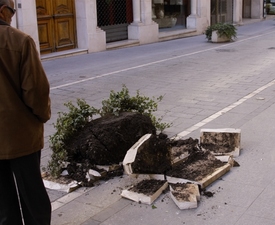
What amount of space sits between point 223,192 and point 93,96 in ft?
16.4

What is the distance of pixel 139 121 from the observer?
5.24 meters

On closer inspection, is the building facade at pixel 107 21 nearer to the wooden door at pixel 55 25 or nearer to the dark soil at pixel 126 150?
the wooden door at pixel 55 25

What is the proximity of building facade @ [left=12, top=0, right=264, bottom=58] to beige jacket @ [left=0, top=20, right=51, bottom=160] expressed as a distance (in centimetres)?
1063

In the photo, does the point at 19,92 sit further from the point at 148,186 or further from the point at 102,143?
the point at 102,143

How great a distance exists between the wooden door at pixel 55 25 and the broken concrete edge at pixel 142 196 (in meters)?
10.9

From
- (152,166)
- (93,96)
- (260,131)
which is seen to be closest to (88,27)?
(93,96)

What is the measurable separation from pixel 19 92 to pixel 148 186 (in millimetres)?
1810

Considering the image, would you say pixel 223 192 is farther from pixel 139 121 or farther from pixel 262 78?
pixel 262 78

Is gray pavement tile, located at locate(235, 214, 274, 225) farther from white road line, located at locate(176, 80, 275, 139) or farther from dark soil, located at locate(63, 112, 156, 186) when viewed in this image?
white road line, located at locate(176, 80, 275, 139)

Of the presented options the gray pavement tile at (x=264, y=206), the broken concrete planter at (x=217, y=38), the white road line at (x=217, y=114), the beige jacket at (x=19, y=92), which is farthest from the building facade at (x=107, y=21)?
the beige jacket at (x=19, y=92)

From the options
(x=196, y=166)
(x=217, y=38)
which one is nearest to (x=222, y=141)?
(x=196, y=166)

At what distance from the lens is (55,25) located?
1500 cm

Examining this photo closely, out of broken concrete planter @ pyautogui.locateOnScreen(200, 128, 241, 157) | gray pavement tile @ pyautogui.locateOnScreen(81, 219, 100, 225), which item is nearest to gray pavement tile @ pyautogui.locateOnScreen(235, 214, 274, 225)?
gray pavement tile @ pyautogui.locateOnScreen(81, 219, 100, 225)

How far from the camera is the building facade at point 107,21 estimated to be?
14.5m
